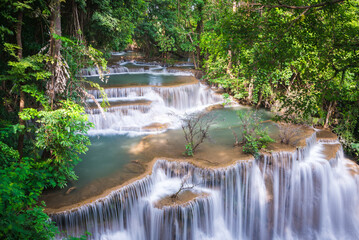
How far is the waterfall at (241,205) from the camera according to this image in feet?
19.9

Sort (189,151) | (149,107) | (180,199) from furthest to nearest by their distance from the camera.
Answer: (149,107), (189,151), (180,199)

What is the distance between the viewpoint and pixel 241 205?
24.5ft

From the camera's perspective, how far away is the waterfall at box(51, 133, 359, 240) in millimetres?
6055

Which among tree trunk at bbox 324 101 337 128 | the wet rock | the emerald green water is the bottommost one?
the wet rock

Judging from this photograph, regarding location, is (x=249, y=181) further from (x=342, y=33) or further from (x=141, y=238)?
(x=342, y=33)

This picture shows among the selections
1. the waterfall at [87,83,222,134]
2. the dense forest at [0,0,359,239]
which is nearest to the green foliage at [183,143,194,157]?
the waterfall at [87,83,222,134]

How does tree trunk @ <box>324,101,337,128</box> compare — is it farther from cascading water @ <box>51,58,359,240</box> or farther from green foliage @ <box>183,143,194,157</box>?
green foliage @ <box>183,143,194,157</box>

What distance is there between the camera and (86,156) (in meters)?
8.33

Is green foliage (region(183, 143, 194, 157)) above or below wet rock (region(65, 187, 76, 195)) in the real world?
above

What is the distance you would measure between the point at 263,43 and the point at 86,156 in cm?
631

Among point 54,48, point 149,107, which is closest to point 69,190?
point 54,48

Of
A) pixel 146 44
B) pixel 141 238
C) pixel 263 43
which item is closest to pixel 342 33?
pixel 263 43

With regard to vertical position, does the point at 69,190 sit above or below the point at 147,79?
below

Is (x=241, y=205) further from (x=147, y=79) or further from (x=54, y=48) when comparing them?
(x=147, y=79)
